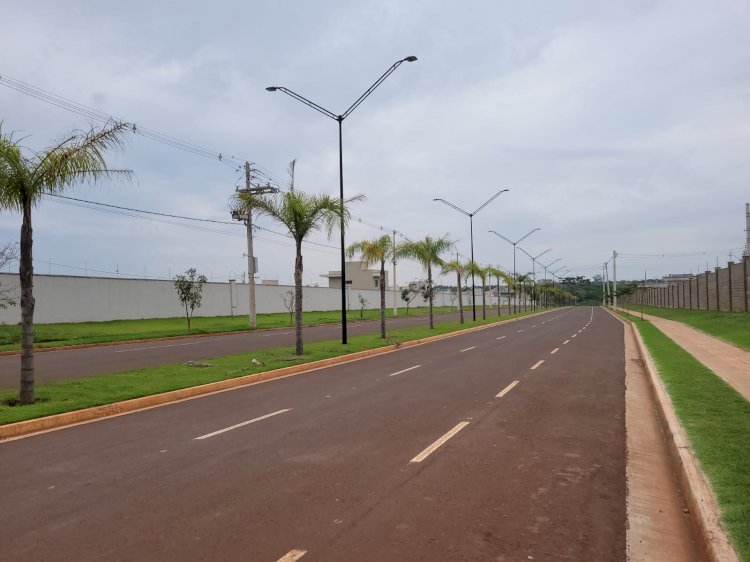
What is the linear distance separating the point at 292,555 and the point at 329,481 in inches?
69.9

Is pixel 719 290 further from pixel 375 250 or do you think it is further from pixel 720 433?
pixel 720 433

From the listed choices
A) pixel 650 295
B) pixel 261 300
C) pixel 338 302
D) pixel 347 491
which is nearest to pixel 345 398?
pixel 347 491

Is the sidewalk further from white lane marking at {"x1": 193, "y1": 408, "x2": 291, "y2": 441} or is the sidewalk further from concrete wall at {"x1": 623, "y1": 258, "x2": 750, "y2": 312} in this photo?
concrete wall at {"x1": 623, "y1": 258, "x2": 750, "y2": 312}

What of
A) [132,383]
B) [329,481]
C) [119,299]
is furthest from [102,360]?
[119,299]

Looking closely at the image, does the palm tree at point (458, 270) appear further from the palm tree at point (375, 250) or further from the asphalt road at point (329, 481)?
the asphalt road at point (329, 481)

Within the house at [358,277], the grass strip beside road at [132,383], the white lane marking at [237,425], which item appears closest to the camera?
the white lane marking at [237,425]

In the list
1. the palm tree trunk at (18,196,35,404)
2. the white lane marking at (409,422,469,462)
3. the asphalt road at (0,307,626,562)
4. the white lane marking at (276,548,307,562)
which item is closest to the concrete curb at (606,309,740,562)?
the asphalt road at (0,307,626,562)

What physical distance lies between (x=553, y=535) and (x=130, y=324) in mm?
40682

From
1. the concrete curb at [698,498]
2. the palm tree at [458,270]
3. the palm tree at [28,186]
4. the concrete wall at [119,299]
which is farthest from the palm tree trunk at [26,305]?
the palm tree at [458,270]

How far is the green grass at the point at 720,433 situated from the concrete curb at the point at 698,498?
0.21 ft

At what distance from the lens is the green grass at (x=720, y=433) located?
466 cm

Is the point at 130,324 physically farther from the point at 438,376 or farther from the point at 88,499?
the point at 88,499

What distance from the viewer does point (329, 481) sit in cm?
604

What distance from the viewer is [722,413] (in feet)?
28.5
